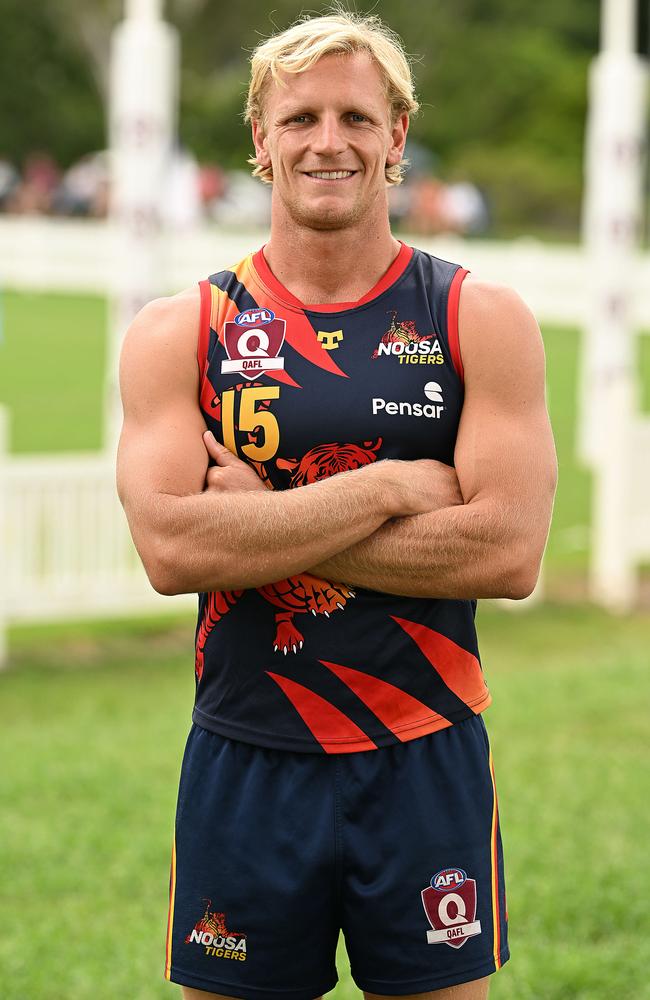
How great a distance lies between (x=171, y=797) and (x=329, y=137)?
14.1ft

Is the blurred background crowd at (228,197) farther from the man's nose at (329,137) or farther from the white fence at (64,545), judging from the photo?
the man's nose at (329,137)

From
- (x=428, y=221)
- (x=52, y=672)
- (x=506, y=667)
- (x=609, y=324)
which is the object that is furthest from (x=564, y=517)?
(x=428, y=221)

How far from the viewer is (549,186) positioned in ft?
164

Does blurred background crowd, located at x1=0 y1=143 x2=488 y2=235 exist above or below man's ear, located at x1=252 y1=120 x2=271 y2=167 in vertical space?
above

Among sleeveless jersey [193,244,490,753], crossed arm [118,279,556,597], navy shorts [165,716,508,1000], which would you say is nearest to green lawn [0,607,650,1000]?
navy shorts [165,716,508,1000]

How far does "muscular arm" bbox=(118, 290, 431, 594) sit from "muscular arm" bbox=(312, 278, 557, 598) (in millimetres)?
66

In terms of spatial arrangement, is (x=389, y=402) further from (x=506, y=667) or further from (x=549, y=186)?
(x=549, y=186)

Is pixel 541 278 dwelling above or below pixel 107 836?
above

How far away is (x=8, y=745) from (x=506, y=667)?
3.16 metres

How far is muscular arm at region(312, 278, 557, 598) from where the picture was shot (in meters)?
3.31

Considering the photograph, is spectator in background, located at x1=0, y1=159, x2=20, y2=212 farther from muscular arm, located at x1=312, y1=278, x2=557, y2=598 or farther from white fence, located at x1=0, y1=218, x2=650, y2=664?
muscular arm, located at x1=312, y1=278, x2=557, y2=598

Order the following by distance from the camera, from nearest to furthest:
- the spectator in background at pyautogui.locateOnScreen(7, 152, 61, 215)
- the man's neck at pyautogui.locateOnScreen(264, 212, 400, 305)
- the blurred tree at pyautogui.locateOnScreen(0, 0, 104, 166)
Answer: the man's neck at pyautogui.locateOnScreen(264, 212, 400, 305) < the spectator in background at pyautogui.locateOnScreen(7, 152, 61, 215) < the blurred tree at pyautogui.locateOnScreen(0, 0, 104, 166)

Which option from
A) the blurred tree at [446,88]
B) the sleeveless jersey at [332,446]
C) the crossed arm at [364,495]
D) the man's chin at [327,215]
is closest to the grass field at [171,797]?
the sleeveless jersey at [332,446]

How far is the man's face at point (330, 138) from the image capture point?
329cm
